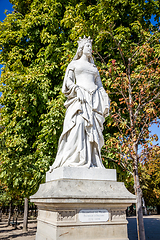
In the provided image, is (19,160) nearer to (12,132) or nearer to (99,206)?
(12,132)

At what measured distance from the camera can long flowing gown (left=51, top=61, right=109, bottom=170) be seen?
406 centimetres

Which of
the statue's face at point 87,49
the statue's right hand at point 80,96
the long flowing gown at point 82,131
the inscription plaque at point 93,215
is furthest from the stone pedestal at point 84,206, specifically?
the statue's face at point 87,49

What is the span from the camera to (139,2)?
35.2ft

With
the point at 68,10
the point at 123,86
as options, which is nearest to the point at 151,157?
the point at 123,86

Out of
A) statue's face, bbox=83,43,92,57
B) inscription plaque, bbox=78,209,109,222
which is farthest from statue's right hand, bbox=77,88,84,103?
inscription plaque, bbox=78,209,109,222

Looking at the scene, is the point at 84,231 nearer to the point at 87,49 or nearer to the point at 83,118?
the point at 83,118

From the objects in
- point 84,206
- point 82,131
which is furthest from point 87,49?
point 84,206

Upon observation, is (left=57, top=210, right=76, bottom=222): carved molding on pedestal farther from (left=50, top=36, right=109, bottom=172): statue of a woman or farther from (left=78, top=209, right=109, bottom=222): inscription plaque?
(left=50, top=36, right=109, bottom=172): statue of a woman

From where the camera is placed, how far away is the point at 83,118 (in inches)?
168

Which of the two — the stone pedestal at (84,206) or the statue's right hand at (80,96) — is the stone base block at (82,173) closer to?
the stone pedestal at (84,206)

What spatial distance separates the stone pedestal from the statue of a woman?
31cm

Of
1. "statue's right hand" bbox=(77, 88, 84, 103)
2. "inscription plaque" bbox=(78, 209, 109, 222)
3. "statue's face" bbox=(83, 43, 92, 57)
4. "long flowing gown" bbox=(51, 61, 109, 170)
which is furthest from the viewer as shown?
"statue's face" bbox=(83, 43, 92, 57)

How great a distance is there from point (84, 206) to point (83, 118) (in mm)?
1584

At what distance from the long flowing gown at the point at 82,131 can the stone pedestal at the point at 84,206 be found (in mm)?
292
